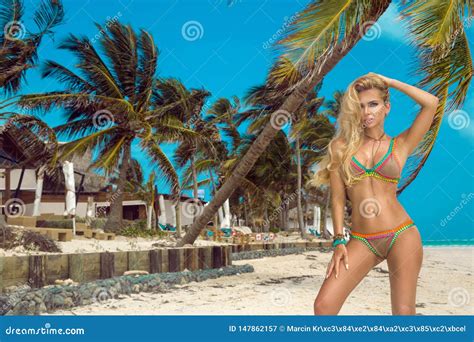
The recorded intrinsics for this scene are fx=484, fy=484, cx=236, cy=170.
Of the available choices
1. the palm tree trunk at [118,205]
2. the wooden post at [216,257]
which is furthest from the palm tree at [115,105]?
the wooden post at [216,257]

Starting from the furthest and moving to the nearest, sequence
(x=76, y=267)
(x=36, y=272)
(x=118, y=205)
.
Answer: (x=118, y=205) < (x=76, y=267) < (x=36, y=272)

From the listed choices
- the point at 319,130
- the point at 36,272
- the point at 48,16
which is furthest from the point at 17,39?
the point at 319,130

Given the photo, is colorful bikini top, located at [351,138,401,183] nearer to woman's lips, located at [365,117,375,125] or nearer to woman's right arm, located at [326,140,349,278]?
woman's right arm, located at [326,140,349,278]

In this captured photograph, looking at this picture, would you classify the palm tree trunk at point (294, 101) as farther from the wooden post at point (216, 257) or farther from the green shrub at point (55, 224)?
the green shrub at point (55, 224)

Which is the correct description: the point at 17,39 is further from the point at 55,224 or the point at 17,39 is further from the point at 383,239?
the point at 383,239

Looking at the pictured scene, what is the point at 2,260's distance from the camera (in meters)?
6.90

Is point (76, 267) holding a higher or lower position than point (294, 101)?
lower

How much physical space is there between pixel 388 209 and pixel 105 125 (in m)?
15.5

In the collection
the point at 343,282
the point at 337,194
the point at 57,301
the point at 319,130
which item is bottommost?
the point at 57,301

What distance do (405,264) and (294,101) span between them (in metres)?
5.70

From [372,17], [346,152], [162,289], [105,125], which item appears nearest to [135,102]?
[105,125]

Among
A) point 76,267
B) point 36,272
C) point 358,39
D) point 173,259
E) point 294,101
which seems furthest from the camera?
point 173,259

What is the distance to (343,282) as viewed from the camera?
2994 millimetres
